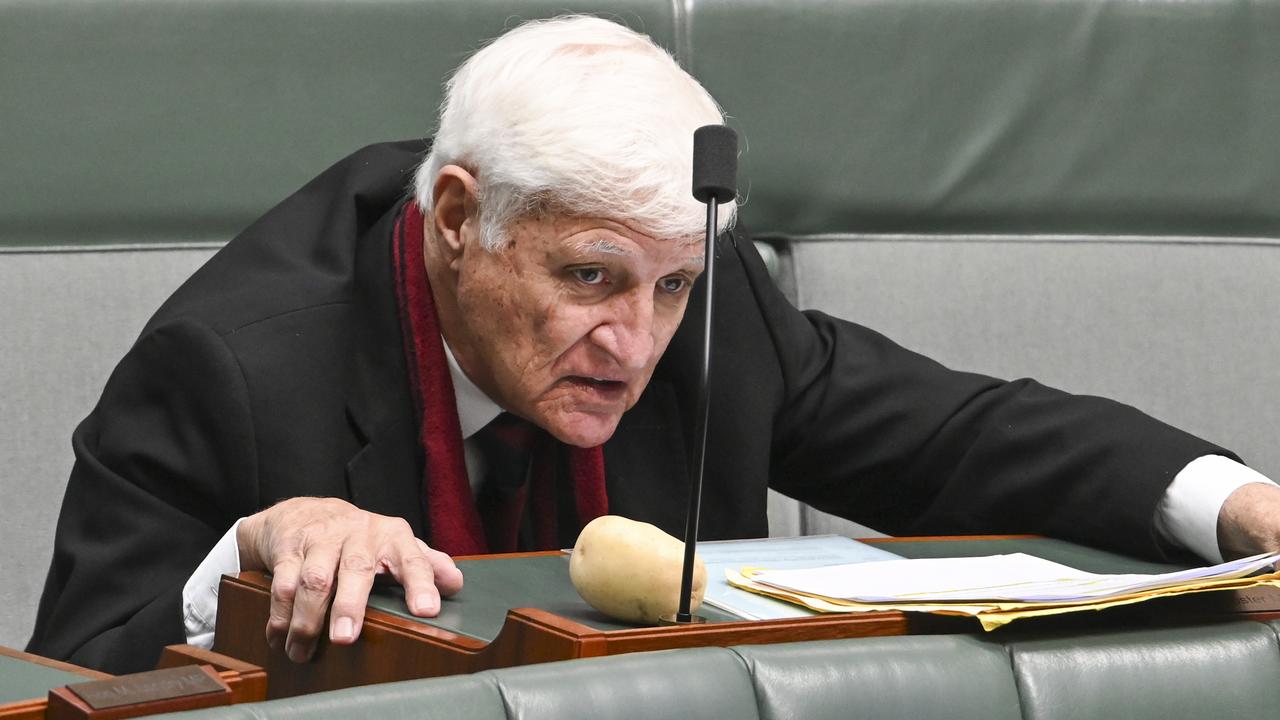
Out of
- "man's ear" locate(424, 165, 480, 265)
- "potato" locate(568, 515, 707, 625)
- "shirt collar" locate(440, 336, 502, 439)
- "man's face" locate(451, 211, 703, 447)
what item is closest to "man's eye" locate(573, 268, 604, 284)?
"man's face" locate(451, 211, 703, 447)

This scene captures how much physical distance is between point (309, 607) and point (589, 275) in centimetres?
55

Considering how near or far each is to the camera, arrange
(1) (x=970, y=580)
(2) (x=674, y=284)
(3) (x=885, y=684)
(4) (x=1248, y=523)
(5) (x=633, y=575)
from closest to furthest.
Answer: (3) (x=885, y=684)
(5) (x=633, y=575)
(1) (x=970, y=580)
(4) (x=1248, y=523)
(2) (x=674, y=284)

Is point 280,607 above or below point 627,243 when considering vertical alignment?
below

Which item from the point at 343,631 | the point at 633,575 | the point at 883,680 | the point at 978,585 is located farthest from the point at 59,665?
the point at 978,585

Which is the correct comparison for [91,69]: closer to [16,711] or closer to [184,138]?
[184,138]

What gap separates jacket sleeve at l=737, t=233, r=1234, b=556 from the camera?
159 cm

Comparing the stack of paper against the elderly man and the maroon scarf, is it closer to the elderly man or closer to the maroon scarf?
the elderly man

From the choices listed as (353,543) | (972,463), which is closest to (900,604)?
(353,543)

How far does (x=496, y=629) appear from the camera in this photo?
101cm

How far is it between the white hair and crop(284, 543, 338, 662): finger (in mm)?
520

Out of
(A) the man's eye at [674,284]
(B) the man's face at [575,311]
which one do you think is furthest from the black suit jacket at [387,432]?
(A) the man's eye at [674,284]

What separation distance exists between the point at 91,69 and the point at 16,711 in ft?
4.84

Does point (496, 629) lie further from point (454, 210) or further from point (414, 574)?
point (454, 210)

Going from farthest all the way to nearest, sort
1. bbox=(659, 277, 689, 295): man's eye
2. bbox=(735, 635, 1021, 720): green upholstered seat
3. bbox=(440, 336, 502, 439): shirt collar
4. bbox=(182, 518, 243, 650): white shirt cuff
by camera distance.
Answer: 1. bbox=(440, 336, 502, 439): shirt collar
2. bbox=(659, 277, 689, 295): man's eye
3. bbox=(182, 518, 243, 650): white shirt cuff
4. bbox=(735, 635, 1021, 720): green upholstered seat
